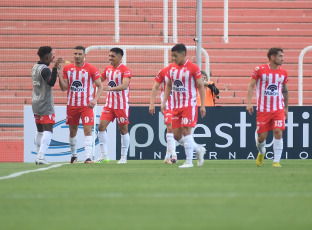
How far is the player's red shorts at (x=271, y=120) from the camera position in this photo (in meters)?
11.1

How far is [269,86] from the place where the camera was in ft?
36.9

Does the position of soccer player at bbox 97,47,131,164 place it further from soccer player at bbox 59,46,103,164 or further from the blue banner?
the blue banner

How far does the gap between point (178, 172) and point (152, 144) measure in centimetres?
571

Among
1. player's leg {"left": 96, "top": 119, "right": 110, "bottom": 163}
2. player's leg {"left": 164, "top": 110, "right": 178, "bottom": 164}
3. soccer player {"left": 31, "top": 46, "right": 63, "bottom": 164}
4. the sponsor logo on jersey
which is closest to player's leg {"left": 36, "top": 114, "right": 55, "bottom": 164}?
soccer player {"left": 31, "top": 46, "right": 63, "bottom": 164}

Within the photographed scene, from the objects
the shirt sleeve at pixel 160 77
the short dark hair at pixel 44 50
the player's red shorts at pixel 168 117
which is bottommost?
the player's red shorts at pixel 168 117

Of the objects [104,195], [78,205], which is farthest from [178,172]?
[78,205]

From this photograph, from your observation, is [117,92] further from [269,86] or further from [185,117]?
[269,86]

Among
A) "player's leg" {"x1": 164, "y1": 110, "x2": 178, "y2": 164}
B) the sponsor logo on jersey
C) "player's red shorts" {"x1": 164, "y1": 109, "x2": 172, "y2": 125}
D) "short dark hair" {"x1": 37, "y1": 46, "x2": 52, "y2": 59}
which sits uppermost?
"short dark hair" {"x1": 37, "y1": 46, "x2": 52, "y2": 59}

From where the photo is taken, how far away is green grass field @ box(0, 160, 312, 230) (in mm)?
4777

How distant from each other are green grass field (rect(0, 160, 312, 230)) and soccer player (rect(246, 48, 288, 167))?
2652mm

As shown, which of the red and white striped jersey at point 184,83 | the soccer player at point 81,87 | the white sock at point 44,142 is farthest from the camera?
the soccer player at point 81,87

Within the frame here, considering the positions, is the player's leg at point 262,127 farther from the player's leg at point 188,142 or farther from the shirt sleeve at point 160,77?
the shirt sleeve at point 160,77

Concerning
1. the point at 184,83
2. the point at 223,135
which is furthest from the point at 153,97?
the point at 223,135

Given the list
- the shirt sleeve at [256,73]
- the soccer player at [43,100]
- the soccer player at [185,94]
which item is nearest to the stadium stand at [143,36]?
the soccer player at [43,100]
